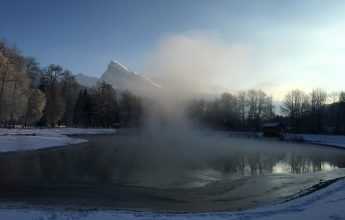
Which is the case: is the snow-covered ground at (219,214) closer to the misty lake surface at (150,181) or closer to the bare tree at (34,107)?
the misty lake surface at (150,181)

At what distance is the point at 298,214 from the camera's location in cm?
1786

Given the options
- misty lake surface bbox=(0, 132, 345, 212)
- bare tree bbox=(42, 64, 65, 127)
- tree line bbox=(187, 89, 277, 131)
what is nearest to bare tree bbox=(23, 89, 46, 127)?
bare tree bbox=(42, 64, 65, 127)

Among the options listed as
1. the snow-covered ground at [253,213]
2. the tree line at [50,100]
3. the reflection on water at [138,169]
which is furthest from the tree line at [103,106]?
the snow-covered ground at [253,213]

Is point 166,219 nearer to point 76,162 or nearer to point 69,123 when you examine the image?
point 76,162

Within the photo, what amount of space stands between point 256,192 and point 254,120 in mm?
138635

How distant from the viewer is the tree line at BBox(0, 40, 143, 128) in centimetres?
7038

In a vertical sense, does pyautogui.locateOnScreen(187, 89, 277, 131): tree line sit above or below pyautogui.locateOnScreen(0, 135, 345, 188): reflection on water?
above

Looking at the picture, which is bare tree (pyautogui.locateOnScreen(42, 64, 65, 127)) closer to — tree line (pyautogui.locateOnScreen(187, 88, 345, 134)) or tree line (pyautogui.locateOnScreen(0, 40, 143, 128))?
tree line (pyautogui.locateOnScreen(0, 40, 143, 128))

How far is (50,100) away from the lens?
10138 cm

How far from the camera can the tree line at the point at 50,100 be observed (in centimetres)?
7038

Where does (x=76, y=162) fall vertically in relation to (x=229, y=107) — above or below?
below

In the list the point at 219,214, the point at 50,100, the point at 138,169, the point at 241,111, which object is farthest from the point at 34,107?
the point at 241,111

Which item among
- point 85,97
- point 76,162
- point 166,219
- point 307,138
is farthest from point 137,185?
point 85,97

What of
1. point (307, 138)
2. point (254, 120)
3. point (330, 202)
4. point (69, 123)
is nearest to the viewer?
point (330, 202)
